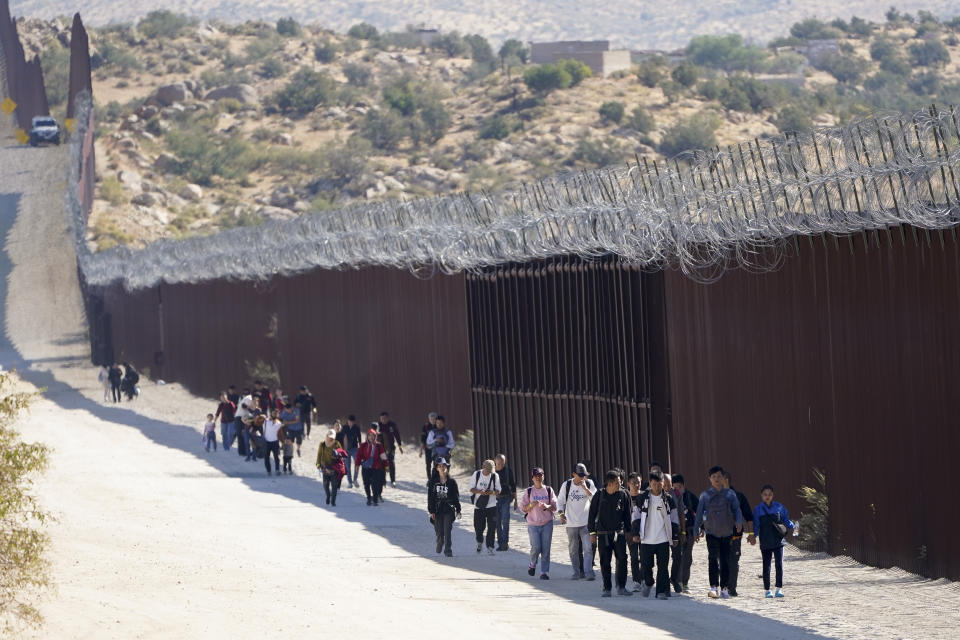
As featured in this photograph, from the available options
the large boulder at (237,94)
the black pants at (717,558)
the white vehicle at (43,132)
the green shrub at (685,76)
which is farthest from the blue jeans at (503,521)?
the large boulder at (237,94)

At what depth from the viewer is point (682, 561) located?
14891 millimetres

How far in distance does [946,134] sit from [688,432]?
694cm

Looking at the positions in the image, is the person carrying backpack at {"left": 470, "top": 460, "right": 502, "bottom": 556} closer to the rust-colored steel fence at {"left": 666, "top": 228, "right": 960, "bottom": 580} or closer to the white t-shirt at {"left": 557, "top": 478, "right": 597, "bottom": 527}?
the white t-shirt at {"left": 557, "top": 478, "right": 597, "bottom": 527}

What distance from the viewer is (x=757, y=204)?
17.0 meters

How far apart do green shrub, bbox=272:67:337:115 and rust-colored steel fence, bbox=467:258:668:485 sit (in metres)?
80.8

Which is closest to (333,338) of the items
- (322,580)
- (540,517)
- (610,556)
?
(540,517)

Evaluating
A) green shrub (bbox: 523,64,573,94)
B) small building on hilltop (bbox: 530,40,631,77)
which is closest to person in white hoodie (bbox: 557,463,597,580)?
green shrub (bbox: 523,64,573,94)

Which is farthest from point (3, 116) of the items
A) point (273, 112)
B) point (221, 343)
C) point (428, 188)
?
point (221, 343)

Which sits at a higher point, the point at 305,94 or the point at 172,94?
the point at 172,94

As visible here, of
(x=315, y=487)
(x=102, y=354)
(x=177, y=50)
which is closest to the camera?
(x=315, y=487)

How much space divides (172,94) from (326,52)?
908 inches

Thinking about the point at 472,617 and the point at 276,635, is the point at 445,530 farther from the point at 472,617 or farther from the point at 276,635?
the point at 276,635

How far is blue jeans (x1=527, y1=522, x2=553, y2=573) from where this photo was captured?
1605cm

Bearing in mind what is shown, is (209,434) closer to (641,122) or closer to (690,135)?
(690,135)
